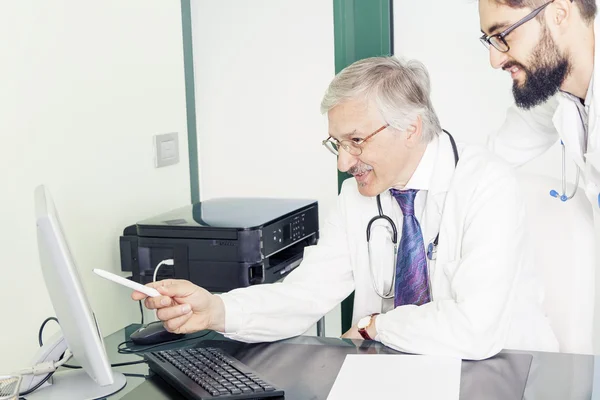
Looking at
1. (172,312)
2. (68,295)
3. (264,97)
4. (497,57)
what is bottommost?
(172,312)

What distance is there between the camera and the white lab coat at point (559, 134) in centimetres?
186

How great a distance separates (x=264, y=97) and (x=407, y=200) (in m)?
1.31

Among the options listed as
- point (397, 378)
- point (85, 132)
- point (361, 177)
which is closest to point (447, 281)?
point (361, 177)

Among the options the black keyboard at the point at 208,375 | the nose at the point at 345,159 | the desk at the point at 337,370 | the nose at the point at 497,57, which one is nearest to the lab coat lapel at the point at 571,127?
the nose at the point at 497,57

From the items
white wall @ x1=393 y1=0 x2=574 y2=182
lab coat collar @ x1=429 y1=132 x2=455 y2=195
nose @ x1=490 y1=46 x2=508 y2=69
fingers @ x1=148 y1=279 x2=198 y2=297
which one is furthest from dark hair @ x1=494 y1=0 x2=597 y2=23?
fingers @ x1=148 y1=279 x2=198 y2=297

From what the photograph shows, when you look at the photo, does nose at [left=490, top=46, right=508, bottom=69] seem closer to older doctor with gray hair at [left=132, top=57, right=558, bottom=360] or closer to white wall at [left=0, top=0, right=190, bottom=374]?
older doctor with gray hair at [left=132, top=57, right=558, bottom=360]

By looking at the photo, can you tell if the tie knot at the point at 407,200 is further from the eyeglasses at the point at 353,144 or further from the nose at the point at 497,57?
the nose at the point at 497,57

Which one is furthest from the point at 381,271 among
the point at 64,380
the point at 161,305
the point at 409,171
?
the point at 64,380

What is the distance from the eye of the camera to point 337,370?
1.43 meters

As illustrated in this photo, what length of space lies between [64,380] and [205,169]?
1.71m

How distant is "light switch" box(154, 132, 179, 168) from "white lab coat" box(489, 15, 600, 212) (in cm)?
107

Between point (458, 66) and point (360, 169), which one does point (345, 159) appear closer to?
point (360, 169)

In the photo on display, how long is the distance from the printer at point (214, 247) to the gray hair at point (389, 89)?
20.1 inches

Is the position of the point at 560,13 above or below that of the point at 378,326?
above
